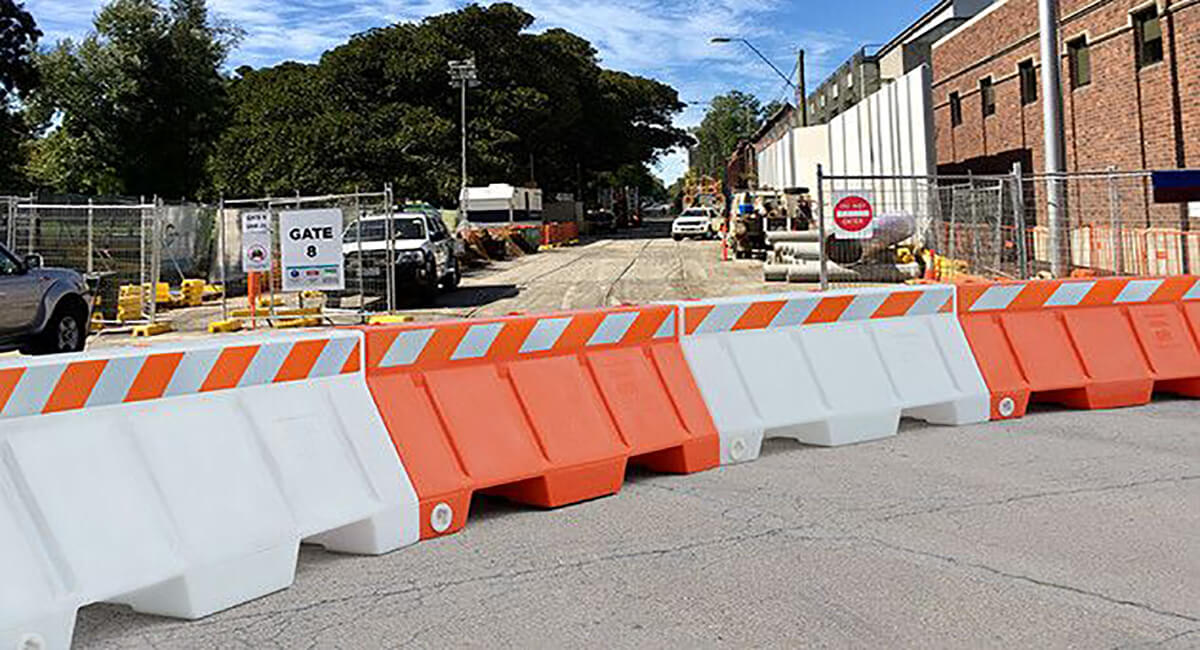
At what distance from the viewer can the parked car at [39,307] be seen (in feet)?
43.2

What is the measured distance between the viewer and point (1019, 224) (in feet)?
54.3

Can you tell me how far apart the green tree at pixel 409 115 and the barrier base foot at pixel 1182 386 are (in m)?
46.5

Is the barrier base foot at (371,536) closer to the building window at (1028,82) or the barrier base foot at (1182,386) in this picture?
the barrier base foot at (1182,386)

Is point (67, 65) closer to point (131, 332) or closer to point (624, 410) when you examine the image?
point (131, 332)

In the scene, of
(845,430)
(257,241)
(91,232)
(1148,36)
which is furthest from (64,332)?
(1148,36)

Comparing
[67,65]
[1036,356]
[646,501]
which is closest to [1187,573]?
[646,501]

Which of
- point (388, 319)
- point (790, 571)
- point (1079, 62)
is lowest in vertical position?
point (790, 571)

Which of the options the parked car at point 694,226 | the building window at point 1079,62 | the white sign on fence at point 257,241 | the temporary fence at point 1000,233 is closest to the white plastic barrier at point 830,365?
the temporary fence at point 1000,233

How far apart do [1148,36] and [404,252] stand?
51.4 feet

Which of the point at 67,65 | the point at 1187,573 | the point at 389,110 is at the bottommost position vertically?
the point at 1187,573

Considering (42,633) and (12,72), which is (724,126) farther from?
(42,633)

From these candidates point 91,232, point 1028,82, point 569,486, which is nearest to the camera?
point 569,486

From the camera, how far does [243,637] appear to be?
14.3 feet

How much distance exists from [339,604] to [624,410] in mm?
2513
